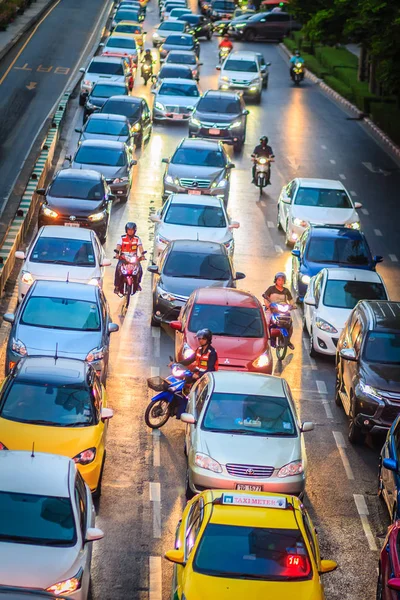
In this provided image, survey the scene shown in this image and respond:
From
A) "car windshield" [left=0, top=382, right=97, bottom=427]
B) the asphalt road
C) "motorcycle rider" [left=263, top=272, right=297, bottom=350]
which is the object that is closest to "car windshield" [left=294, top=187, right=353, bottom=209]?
the asphalt road

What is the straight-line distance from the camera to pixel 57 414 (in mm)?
16266

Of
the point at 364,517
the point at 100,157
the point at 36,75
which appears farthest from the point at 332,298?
the point at 36,75

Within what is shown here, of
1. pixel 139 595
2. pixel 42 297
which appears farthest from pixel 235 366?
pixel 139 595

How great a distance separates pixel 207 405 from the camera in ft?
54.9

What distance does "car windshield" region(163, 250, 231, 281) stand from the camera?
25297 mm

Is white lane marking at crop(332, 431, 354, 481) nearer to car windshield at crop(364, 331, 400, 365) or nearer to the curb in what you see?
car windshield at crop(364, 331, 400, 365)

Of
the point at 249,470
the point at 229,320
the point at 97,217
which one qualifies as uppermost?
the point at 249,470

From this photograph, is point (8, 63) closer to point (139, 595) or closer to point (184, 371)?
point (184, 371)

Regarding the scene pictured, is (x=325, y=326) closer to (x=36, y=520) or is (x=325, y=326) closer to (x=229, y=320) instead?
(x=229, y=320)

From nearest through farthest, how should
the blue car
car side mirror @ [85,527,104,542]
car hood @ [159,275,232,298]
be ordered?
car side mirror @ [85,527,104,542] → car hood @ [159,275,232,298] → the blue car

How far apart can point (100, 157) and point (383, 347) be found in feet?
58.5

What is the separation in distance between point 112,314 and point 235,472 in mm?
10684

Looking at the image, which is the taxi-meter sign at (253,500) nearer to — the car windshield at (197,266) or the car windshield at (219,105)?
the car windshield at (197,266)

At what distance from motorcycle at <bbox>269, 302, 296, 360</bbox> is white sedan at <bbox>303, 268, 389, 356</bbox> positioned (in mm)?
722
